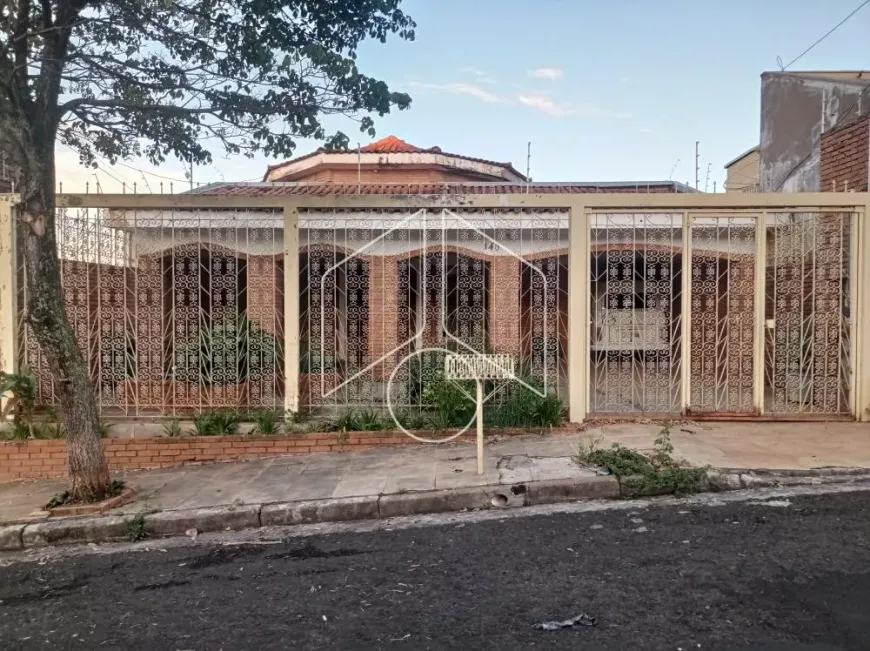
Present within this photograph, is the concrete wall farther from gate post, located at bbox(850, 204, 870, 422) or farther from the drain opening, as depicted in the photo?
the drain opening

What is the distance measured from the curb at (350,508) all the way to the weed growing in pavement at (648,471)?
116mm

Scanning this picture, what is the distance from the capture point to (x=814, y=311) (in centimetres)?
763

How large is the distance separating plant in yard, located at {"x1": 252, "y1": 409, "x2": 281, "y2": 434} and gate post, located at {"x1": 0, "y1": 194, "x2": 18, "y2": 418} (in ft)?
9.09

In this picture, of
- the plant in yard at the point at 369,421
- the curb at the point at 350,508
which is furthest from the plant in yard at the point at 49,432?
the plant in yard at the point at 369,421

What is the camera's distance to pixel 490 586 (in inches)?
153

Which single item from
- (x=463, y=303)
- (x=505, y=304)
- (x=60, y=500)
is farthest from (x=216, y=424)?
(x=505, y=304)

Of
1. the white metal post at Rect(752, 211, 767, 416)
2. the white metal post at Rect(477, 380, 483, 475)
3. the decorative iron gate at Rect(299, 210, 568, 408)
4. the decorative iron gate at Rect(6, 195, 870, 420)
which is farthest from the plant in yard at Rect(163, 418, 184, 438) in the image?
the white metal post at Rect(752, 211, 767, 416)

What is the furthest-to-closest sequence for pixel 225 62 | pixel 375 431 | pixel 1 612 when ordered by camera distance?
1. pixel 375 431
2. pixel 225 62
3. pixel 1 612

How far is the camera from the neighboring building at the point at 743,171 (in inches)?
675

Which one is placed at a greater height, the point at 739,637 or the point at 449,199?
the point at 449,199

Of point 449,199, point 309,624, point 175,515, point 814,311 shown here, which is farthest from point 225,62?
point 814,311

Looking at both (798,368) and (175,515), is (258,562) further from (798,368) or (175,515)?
(798,368)

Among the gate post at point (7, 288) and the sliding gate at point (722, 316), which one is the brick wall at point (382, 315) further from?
the gate post at point (7, 288)

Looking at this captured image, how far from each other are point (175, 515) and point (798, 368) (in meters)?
6.87
